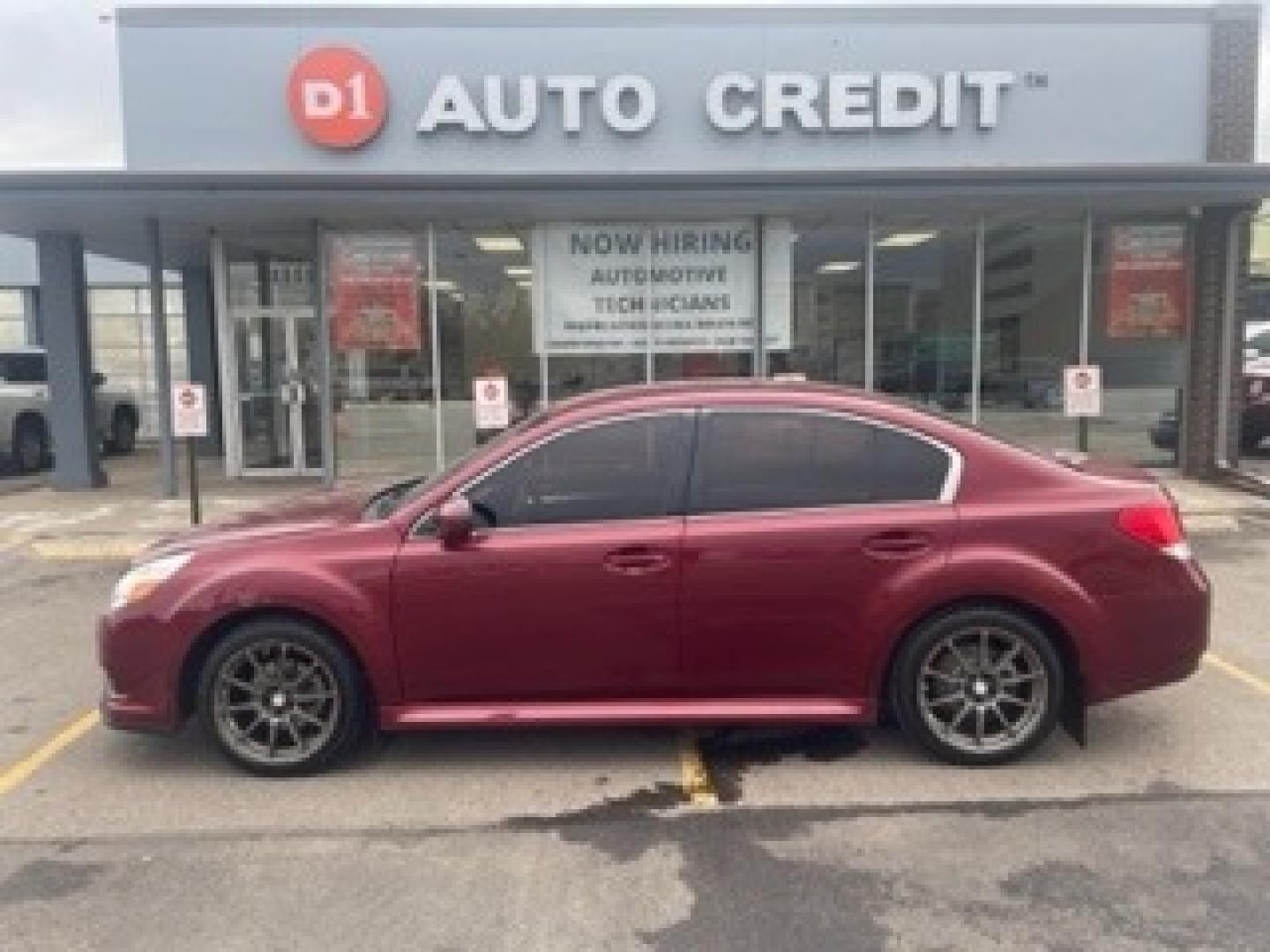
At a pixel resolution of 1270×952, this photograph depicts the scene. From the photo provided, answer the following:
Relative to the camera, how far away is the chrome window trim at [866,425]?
181 inches

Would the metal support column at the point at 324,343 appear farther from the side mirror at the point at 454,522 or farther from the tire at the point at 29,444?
the side mirror at the point at 454,522

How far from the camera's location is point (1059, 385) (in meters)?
13.6

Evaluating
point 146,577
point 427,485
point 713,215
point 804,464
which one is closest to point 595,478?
point 427,485

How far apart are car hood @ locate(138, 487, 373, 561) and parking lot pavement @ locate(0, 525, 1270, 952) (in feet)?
3.18

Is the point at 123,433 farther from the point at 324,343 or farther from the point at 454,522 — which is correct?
the point at 454,522

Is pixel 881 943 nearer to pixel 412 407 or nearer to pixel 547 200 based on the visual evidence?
pixel 547 200

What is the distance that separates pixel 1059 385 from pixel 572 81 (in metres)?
6.97

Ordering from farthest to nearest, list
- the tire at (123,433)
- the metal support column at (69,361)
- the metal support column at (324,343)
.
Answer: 1. the tire at (123,433)
2. the metal support column at (69,361)
3. the metal support column at (324,343)

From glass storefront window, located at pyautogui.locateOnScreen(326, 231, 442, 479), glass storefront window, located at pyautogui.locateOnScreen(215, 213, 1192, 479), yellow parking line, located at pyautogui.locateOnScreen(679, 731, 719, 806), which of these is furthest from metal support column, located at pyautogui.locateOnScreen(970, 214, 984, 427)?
yellow parking line, located at pyautogui.locateOnScreen(679, 731, 719, 806)

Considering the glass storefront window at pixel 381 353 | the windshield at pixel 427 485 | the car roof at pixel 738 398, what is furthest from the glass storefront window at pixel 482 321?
the car roof at pixel 738 398

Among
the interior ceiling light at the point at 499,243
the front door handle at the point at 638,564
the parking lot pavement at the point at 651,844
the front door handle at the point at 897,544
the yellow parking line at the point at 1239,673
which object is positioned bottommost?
the parking lot pavement at the point at 651,844

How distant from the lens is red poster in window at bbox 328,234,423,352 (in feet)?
43.1

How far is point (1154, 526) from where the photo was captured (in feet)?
15.1

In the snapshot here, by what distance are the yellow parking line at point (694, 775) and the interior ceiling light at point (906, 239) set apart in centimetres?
964
